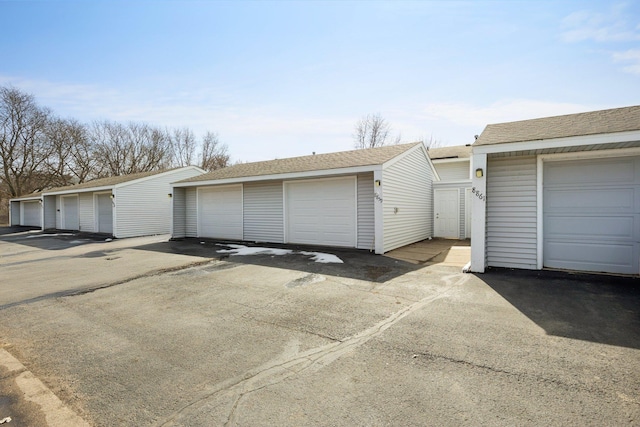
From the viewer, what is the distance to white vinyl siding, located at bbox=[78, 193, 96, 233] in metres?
19.3

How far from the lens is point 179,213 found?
15.2m

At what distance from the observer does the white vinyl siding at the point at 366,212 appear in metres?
9.74

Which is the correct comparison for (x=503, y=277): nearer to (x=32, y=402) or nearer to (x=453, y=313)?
(x=453, y=313)

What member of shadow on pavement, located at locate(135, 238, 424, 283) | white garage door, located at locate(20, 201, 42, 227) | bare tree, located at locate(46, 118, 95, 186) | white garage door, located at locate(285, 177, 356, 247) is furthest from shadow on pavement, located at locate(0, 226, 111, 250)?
bare tree, located at locate(46, 118, 95, 186)

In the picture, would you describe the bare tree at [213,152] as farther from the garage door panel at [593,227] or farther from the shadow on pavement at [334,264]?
the garage door panel at [593,227]

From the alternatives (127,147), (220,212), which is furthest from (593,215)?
(127,147)

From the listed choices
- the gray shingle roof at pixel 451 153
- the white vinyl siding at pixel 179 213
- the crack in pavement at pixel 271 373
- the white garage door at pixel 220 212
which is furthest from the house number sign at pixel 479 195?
the white vinyl siding at pixel 179 213

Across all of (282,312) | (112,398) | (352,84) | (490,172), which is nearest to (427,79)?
(352,84)

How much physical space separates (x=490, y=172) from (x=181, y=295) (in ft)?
23.7

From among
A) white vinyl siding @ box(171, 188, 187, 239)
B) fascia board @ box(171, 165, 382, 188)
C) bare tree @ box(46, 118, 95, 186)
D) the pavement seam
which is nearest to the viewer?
the pavement seam

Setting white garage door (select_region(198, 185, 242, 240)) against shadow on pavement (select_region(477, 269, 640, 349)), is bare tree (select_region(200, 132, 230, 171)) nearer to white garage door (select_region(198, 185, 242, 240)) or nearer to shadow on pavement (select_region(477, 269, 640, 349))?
white garage door (select_region(198, 185, 242, 240))

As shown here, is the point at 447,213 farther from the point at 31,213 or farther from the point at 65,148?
the point at 65,148

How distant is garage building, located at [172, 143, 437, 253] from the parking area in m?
3.65

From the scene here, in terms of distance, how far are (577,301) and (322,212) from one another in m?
7.41
